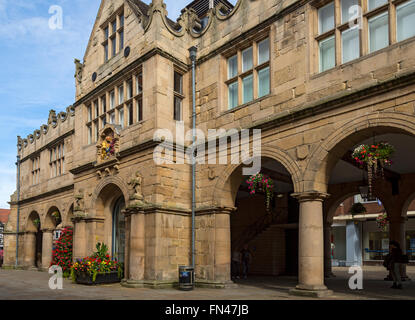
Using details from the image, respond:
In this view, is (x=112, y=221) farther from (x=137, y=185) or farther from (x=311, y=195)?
(x=311, y=195)

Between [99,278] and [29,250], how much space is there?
49.0 ft

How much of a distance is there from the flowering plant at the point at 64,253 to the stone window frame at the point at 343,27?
13.5m

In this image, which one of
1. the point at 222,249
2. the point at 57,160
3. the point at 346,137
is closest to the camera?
the point at 346,137

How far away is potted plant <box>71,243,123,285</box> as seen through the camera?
47.5 ft

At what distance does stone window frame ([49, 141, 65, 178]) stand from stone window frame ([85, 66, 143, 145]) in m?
7.28

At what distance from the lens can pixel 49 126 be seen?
88.1 feet

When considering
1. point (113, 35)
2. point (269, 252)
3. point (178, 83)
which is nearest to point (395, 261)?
point (269, 252)

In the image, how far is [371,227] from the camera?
3244cm

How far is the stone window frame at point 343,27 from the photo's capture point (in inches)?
387

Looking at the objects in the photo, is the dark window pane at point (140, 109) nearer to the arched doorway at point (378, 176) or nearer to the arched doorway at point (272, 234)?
the arched doorway at point (272, 234)

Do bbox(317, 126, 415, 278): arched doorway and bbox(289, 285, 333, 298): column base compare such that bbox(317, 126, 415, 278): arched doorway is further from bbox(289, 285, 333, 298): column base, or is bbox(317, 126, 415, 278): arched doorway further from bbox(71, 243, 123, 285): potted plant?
bbox(71, 243, 123, 285): potted plant

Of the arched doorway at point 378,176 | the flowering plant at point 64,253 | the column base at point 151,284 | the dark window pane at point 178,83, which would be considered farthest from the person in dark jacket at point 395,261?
the flowering plant at point 64,253

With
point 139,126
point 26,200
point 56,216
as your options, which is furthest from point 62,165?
point 139,126

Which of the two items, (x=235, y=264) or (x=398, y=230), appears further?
(x=235, y=264)
